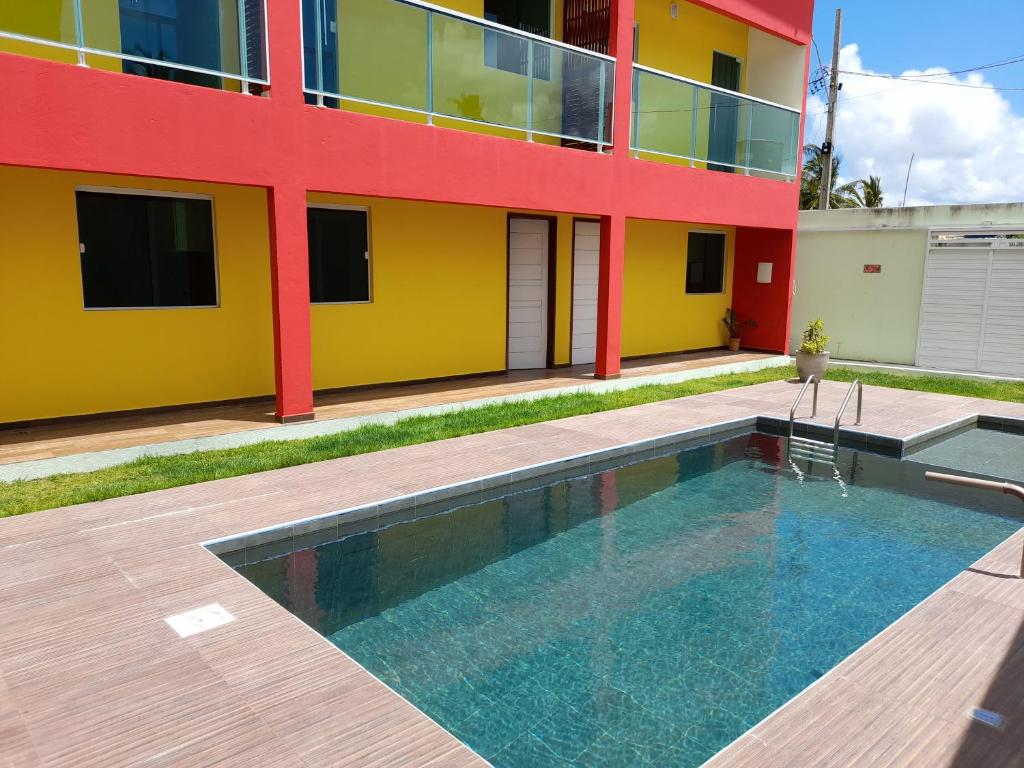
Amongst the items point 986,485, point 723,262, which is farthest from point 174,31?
point 723,262

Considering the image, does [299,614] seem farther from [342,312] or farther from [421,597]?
[342,312]

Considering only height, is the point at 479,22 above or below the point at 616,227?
above

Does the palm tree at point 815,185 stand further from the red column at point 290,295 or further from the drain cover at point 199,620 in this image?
the drain cover at point 199,620

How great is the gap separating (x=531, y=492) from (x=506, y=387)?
166 inches

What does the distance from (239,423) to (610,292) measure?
19.2 feet

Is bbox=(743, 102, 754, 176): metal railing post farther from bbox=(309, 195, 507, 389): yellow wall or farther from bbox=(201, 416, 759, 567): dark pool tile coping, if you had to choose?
bbox=(201, 416, 759, 567): dark pool tile coping

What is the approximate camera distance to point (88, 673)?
11.1 feet

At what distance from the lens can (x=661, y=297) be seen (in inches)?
576

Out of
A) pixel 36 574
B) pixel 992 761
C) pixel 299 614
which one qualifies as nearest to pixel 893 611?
pixel 992 761

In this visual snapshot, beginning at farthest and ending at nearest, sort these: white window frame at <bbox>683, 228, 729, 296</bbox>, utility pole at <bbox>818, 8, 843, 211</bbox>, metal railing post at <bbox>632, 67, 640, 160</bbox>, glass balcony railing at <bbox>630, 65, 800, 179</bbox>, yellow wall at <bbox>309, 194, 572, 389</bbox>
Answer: utility pole at <bbox>818, 8, 843, 211</bbox> < white window frame at <bbox>683, 228, 729, 296</bbox> < glass balcony railing at <bbox>630, 65, 800, 179</bbox> < metal railing post at <bbox>632, 67, 640, 160</bbox> < yellow wall at <bbox>309, 194, 572, 389</bbox>

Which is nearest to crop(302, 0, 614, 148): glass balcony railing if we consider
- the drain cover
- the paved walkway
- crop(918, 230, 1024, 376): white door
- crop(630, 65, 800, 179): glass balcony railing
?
crop(630, 65, 800, 179): glass balcony railing

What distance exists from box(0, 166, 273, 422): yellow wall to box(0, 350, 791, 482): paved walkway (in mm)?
319

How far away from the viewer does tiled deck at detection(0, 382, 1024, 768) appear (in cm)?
290

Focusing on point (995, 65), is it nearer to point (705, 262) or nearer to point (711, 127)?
point (705, 262)
